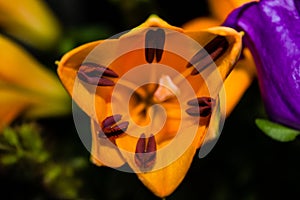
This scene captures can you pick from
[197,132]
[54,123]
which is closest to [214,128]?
[197,132]

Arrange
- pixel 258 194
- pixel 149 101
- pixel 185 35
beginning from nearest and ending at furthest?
pixel 185 35, pixel 149 101, pixel 258 194

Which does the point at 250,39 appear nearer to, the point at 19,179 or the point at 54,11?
the point at 19,179

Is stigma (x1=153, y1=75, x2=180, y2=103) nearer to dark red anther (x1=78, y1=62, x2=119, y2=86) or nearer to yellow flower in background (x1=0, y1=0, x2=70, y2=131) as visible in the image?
dark red anther (x1=78, y1=62, x2=119, y2=86)

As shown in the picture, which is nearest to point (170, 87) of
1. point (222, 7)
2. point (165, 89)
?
point (165, 89)

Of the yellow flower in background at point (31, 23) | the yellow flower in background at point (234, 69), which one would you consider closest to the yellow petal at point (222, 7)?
the yellow flower in background at point (234, 69)

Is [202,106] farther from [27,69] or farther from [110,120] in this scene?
[27,69]

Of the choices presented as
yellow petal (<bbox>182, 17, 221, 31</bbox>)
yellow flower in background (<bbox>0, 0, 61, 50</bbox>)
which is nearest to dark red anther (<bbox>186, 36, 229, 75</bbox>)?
yellow petal (<bbox>182, 17, 221, 31</bbox>)
